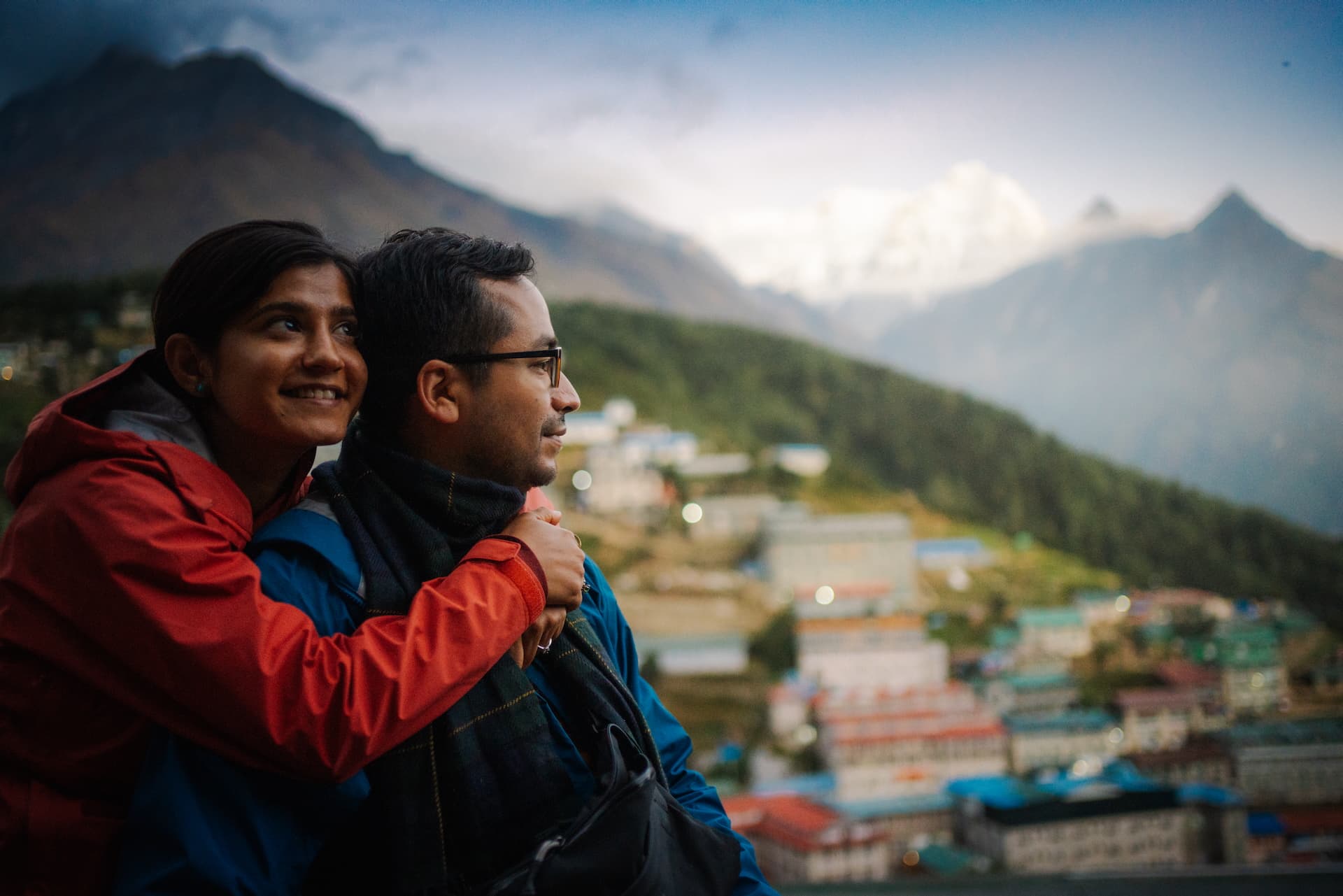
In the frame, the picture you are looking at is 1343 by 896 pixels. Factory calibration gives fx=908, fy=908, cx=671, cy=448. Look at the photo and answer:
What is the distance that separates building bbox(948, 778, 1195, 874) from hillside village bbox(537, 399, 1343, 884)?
0.06 ft

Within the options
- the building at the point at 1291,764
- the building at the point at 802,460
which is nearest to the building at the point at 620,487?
the building at the point at 802,460

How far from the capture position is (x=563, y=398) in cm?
109

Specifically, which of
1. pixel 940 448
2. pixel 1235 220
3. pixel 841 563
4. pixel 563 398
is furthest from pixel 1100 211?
pixel 563 398

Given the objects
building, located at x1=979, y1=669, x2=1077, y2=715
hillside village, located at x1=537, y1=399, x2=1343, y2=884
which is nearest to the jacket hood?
hillside village, located at x1=537, y1=399, x2=1343, y2=884

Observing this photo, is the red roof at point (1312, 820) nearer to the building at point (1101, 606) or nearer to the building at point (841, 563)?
the building at point (1101, 606)

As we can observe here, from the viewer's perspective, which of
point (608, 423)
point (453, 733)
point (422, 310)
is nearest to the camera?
point (453, 733)

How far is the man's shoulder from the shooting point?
89cm

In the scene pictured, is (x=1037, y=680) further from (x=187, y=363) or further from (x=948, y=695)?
(x=187, y=363)

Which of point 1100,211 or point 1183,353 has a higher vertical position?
point 1100,211

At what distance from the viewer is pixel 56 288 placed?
28.3 feet

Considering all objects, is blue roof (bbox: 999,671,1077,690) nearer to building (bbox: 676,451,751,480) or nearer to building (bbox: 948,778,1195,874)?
building (bbox: 948,778,1195,874)

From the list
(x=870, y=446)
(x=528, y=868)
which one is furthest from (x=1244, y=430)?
(x=528, y=868)

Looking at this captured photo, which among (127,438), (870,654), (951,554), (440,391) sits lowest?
(127,438)

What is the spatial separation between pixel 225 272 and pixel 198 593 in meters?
0.34
